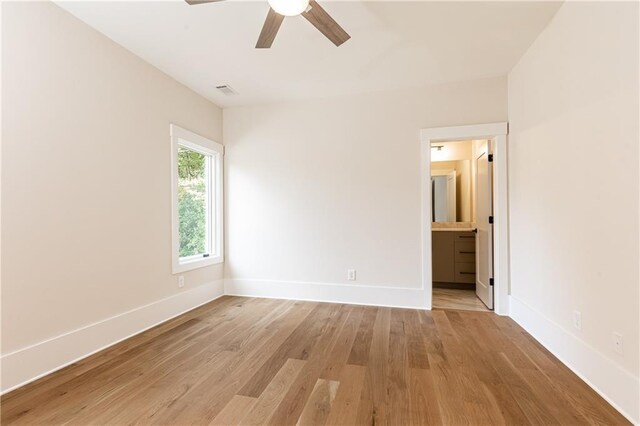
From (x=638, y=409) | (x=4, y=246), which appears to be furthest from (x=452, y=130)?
(x=4, y=246)

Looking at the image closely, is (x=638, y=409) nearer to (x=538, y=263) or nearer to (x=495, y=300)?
(x=538, y=263)

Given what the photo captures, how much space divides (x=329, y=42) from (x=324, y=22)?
658 mm

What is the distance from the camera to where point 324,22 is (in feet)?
6.22

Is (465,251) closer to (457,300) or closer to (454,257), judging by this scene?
(454,257)

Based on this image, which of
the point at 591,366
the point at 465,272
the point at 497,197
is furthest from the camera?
the point at 465,272

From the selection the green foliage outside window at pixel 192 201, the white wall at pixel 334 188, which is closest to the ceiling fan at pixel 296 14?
the white wall at pixel 334 188

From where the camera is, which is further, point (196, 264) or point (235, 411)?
point (196, 264)

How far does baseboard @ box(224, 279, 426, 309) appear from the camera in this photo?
340 centimetres

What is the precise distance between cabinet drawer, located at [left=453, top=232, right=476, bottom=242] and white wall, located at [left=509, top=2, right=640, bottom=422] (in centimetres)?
167

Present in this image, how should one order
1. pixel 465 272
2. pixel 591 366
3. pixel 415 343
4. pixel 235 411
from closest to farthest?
pixel 235 411 < pixel 591 366 < pixel 415 343 < pixel 465 272

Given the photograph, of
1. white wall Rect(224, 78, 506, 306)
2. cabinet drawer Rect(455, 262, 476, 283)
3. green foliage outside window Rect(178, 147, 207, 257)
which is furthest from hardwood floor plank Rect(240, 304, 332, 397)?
cabinet drawer Rect(455, 262, 476, 283)

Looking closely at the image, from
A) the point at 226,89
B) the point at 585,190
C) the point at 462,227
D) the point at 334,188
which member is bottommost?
the point at 462,227

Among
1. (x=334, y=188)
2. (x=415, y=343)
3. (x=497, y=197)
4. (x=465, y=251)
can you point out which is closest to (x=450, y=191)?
(x=465, y=251)

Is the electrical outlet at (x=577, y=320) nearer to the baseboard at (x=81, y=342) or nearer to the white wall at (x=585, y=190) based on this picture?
the white wall at (x=585, y=190)
